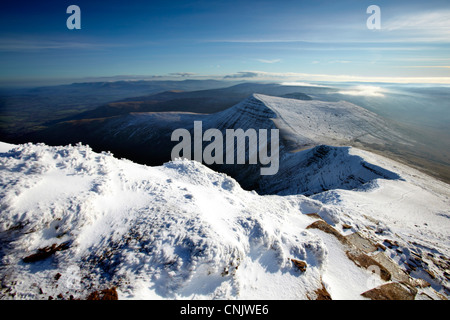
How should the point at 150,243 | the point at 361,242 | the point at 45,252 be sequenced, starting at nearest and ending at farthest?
the point at 45,252 → the point at 150,243 → the point at 361,242

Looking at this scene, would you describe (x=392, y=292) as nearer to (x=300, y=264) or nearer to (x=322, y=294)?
(x=322, y=294)

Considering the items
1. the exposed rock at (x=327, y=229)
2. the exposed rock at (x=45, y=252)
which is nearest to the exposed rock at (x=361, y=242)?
the exposed rock at (x=327, y=229)

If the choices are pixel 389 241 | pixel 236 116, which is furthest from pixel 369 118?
pixel 389 241

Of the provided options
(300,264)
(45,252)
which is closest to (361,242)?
(300,264)

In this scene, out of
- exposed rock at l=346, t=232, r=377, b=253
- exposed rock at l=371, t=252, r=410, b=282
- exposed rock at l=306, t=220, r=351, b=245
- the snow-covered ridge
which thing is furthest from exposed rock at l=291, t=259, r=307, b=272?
exposed rock at l=346, t=232, r=377, b=253

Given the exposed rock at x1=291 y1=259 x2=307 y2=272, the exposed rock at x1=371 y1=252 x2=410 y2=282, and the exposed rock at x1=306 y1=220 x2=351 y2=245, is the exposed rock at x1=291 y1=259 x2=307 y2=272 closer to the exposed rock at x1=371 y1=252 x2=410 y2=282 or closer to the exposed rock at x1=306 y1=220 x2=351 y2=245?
the exposed rock at x1=306 y1=220 x2=351 y2=245

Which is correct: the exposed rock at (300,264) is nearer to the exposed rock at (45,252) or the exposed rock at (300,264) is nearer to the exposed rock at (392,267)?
the exposed rock at (392,267)

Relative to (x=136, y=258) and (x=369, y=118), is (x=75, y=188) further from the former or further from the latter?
(x=369, y=118)

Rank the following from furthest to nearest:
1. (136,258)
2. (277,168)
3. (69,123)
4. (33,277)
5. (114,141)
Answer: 1. (69,123)
2. (114,141)
3. (277,168)
4. (136,258)
5. (33,277)
